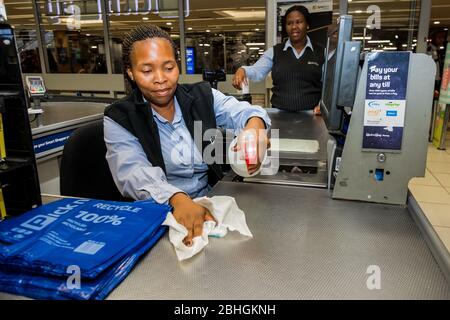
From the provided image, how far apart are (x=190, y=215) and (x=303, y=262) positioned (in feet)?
0.94

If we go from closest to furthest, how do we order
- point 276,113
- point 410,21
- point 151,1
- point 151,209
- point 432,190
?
point 151,209 → point 276,113 → point 432,190 → point 410,21 → point 151,1

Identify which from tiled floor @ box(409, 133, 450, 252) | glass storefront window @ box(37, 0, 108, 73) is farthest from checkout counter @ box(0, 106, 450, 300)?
glass storefront window @ box(37, 0, 108, 73)

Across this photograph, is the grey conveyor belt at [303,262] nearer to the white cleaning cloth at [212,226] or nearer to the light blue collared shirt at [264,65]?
the white cleaning cloth at [212,226]

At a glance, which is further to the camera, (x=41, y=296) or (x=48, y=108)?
(x=48, y=108)

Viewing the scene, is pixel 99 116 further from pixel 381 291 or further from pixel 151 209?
pixel 381 291

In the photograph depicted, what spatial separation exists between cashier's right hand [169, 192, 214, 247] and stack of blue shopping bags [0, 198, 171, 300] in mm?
32

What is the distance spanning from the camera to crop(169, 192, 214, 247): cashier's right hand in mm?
840

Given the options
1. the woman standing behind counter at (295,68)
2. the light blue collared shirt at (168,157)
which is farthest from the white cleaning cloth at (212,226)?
the woman standing behind counter at (295,68)

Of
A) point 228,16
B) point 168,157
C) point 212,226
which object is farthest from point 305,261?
point 228,16

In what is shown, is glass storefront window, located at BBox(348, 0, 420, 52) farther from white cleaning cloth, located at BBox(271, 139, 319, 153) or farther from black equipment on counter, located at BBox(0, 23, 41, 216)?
black equipment on counter, located at BBox(0, 23, 41, 216)

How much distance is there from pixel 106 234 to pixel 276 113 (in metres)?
1.99

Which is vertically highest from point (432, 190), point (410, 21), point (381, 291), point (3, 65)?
point (410, 21)

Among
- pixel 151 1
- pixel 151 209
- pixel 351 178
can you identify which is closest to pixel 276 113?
pixel 351 178

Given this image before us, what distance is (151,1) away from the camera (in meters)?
5.77
